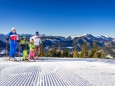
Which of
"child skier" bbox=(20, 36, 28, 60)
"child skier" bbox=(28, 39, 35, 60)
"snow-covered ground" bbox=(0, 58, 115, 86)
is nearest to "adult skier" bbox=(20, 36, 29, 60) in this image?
"child skier" bbox=(20, 36, 28, 60)

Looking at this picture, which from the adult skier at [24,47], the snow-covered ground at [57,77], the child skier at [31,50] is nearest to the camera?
the snow-covered ground at [57,77]

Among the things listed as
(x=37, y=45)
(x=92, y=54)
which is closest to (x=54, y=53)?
(x=92, y=54)

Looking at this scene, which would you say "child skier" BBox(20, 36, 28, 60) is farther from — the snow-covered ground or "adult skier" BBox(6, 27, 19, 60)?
the snow-covered ground

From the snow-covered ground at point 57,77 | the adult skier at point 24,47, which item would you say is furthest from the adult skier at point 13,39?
the snow-covered ground at point 57,77

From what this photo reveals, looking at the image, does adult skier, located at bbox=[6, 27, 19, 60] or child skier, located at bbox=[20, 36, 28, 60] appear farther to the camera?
child skier, located at bbox=[20, 36, 28, 60]

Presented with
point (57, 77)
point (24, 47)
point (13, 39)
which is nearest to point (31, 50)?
point (24, 47)

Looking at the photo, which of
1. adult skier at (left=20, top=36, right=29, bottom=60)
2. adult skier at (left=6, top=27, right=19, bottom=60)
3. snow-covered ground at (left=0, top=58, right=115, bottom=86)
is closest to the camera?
snow-covered ground at (left=0, top=58, right=115, bottom=86)

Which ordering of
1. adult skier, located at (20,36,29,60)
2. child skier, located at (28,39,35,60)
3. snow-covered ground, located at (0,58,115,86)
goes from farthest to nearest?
child skier, located at (28,39,35,60)
adult skier, located at (20,36,29,60)
snow-covered ground, located at (0,58,115,86)

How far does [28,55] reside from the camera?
18.1 meters

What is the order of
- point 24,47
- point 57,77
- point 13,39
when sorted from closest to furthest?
point 57,77 → point 13,39 → point 24,47

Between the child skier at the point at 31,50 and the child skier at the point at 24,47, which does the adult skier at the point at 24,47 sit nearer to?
the child skier at the point at 24,47

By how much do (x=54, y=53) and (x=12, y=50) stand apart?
85546 millimetres

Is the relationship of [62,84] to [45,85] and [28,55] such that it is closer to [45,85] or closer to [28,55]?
[45,85]

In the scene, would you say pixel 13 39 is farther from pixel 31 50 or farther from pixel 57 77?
pixel 57 77
